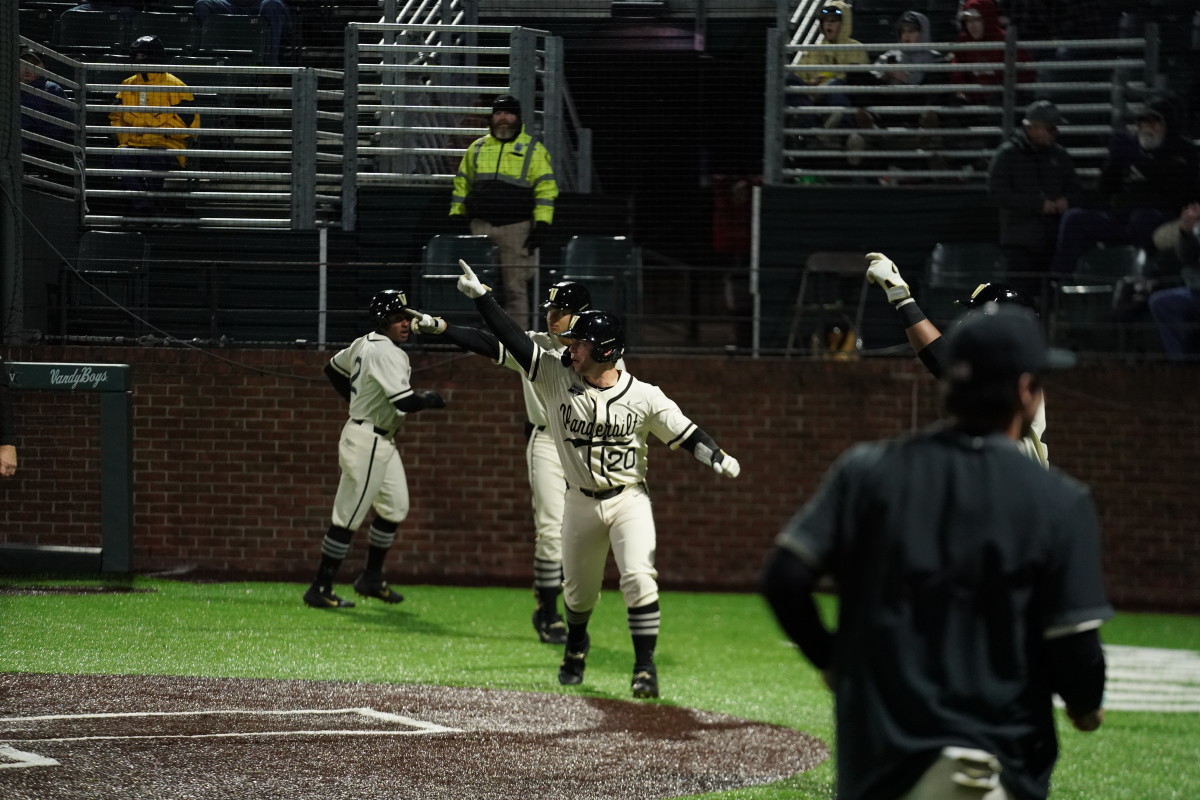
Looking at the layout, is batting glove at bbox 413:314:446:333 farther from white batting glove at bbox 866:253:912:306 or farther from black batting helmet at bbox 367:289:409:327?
white batting glove at bbox 866:253:912:306

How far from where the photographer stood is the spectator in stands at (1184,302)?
13.4m

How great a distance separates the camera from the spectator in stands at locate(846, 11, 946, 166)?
14.0 metres

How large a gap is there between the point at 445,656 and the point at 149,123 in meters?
3.70

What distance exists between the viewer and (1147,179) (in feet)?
45.3

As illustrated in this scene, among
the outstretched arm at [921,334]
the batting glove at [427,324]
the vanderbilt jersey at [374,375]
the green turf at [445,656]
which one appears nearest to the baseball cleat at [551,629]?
the green turf at [445,656]

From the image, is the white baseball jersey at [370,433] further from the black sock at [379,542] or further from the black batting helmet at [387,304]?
the black batting helmet at [387,304]

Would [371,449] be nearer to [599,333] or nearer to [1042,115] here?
[599,333]

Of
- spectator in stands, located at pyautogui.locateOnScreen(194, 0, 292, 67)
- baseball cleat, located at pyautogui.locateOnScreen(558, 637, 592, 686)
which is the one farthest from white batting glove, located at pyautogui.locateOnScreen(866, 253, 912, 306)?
spectator in stands, located at pyautogui.locateOnScreen(194, 0, 292, 67)

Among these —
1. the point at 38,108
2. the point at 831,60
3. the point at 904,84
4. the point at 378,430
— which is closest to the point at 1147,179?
the point at 904,84

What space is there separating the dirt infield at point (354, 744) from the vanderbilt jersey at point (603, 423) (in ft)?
4.36

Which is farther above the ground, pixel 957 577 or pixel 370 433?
pixel 957 577

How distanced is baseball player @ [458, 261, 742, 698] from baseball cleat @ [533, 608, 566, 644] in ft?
7.03

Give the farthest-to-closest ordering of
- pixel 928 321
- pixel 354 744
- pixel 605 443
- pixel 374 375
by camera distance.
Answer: pixel 374 375
pixel 605 443
pixel 354 744
pixel 928 321

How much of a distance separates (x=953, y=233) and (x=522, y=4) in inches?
219
